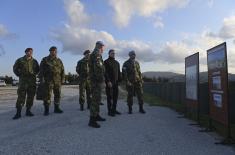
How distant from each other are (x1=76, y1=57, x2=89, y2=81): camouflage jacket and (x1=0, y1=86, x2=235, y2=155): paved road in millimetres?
3043

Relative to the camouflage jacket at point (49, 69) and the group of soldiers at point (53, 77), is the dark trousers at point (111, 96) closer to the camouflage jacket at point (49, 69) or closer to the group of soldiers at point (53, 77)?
the group of soldiers at point (53, 77)

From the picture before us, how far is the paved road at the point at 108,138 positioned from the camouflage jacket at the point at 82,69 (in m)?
3.04

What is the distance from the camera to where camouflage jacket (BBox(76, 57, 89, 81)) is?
1371 cm

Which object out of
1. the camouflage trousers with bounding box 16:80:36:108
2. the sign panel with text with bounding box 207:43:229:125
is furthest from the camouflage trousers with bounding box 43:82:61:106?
the sign panel with text with bounding box 207:43:229:125

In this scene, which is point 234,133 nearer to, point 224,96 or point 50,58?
point 224,96

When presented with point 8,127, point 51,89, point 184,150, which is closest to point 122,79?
point 51,89

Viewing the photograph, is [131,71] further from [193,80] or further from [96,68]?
[96,68]

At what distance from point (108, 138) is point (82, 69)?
6106 millimetres

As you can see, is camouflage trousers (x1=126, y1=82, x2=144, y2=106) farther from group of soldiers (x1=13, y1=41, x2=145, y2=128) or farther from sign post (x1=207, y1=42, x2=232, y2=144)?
sign post (x1=207, y1=42, x2=232, y2=144)

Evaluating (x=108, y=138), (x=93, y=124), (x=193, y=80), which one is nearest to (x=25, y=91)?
(x=93, y=124)

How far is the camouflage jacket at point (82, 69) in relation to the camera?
13.7m

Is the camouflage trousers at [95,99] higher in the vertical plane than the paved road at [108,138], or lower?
higher

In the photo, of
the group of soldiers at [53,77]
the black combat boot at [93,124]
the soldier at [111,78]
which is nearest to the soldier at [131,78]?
the group of soldiers at [53,77]

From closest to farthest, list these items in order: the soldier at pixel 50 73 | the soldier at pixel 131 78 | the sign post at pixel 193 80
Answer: the sign post at pixel 193 80 → the soldier at pixel 50 73 → the soldier at pixel 131 78
